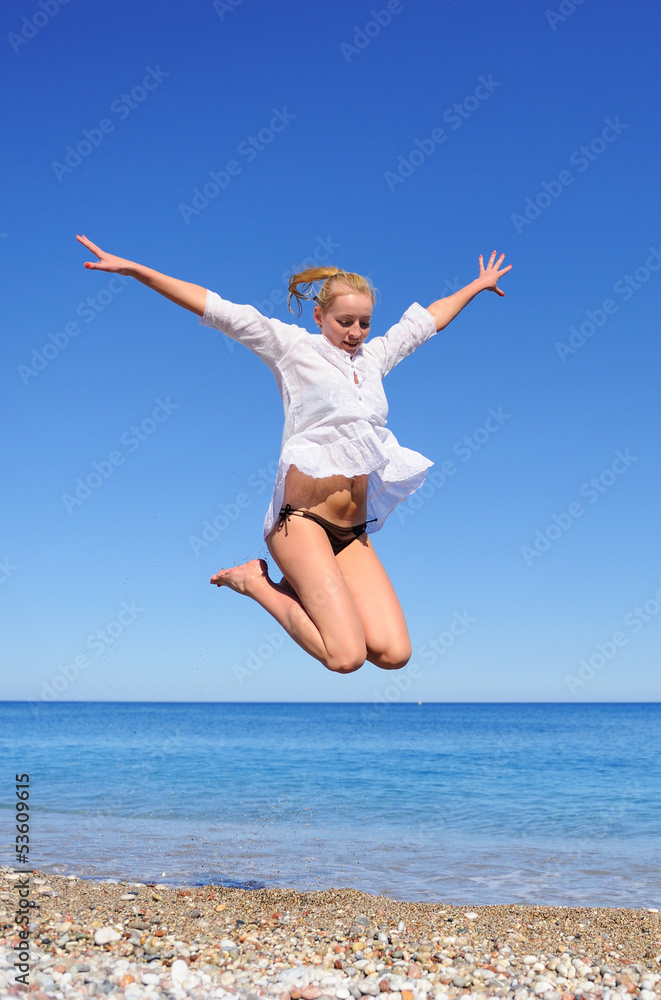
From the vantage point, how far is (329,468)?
15.8ft

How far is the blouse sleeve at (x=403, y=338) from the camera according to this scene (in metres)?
5.41

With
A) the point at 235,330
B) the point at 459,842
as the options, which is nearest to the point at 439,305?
the point at 235,330

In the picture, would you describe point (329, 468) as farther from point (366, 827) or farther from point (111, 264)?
point (366, 827)

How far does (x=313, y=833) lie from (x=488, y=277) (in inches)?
338

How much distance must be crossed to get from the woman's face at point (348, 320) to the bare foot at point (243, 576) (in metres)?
1.51

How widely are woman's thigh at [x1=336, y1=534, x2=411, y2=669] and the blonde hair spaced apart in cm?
155

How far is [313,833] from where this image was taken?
1163 cm

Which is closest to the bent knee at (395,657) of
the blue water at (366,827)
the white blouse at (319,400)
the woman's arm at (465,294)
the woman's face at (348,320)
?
the white blouse at (319,400)

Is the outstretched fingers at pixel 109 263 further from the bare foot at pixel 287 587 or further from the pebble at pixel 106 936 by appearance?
the pebble at pixel 106 936

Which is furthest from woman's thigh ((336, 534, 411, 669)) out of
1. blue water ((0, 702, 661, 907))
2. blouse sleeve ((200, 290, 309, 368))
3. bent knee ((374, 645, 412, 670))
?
blue water ((0, 702, 661, 907))

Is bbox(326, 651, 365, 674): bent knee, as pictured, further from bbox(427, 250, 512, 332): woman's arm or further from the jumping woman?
bbox(427, 250, 512, 332): woman's arm

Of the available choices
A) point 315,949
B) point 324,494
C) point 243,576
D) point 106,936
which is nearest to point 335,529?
point 324,494

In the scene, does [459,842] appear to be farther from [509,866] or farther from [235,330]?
[235,330]

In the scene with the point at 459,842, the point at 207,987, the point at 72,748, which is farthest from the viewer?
the point at 72,748
